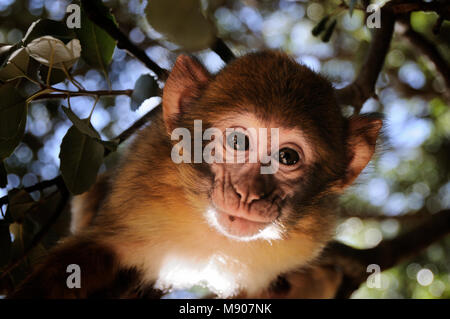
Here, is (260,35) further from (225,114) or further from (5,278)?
(5,278)

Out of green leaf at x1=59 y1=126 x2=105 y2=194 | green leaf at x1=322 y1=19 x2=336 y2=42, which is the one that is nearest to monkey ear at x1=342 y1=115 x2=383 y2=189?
green leaf at x1=322 y1=19 x2=336 y2=42

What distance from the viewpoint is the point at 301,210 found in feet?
7.34

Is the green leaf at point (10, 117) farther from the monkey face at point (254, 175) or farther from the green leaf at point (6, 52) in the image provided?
the monkey face at point (254, 175)

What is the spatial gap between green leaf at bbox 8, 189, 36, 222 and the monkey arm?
0.39m

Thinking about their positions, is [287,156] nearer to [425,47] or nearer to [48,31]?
[48,31]

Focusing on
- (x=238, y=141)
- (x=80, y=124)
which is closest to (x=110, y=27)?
(x=80, y=124)

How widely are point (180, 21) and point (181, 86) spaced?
1.46 ft

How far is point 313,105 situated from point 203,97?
22.2 inches

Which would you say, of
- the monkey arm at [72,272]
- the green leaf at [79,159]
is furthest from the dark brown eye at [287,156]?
the monkey arm at [72,272]

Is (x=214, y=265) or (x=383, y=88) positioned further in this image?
(x=383, y=88)

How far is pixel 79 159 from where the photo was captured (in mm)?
1955

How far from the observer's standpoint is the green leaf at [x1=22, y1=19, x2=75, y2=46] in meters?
1.83

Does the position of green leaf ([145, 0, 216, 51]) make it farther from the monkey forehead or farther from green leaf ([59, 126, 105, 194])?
green leaf ([59, 126, 105, 194])
